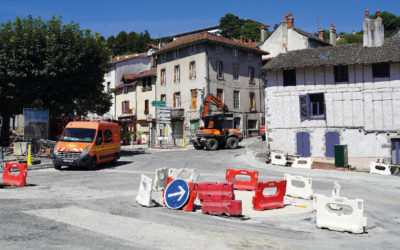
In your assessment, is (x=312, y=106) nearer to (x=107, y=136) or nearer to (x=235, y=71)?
(x=235, y=71)

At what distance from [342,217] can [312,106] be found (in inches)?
776

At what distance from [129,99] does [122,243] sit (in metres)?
43.9

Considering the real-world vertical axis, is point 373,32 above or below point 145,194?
above

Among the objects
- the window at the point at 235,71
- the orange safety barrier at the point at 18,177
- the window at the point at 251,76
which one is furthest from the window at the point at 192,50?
→ the orange safety barrier at the point at 18,177

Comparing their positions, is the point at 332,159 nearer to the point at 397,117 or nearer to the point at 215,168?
the point at 397,117

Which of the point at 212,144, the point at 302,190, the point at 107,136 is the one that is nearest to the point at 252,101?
the point at 212,144

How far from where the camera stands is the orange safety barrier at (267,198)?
8.77 metres

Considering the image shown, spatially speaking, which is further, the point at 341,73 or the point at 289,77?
the point at 289,77

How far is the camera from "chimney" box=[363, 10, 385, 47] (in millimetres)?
25422

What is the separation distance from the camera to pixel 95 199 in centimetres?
962

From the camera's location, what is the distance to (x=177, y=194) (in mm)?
8734

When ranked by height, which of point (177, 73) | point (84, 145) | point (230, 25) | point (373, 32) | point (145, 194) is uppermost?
point (230, 25)

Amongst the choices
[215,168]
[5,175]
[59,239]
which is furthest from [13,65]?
[59,239]

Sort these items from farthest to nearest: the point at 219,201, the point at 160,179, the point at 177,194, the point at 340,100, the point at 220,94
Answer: the point at 220,94 → the point at 340,100 → the point at 160,179 → the point at 177,194 → the point at 219,201
